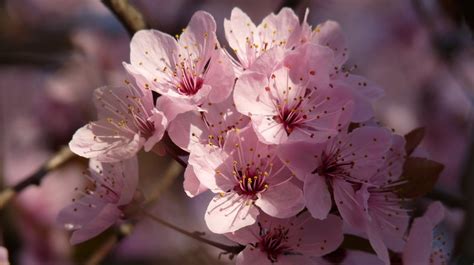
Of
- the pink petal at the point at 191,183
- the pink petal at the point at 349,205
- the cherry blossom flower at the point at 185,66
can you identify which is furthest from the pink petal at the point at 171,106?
the pink petal at the point at 349,205

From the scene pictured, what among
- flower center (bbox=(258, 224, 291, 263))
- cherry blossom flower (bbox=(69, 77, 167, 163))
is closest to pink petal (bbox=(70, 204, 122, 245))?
cherry blossom flower (bbox=(69, 77, 167, 163))

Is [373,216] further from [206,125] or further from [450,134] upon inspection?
[450,134]

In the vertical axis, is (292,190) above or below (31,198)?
above

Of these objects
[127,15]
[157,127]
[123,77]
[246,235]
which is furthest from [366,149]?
[123,77]

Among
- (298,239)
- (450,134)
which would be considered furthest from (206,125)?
(450,134)

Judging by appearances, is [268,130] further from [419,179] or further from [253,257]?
[419,179]

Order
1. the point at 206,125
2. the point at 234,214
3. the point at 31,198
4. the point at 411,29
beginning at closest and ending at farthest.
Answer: the point at 234,214 < the point at 206,125 < the point at 31,198 < the point at 411,29

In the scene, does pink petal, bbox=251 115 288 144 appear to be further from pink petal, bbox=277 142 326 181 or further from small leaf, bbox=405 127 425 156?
small leaf, bbox=405 127 425 156
